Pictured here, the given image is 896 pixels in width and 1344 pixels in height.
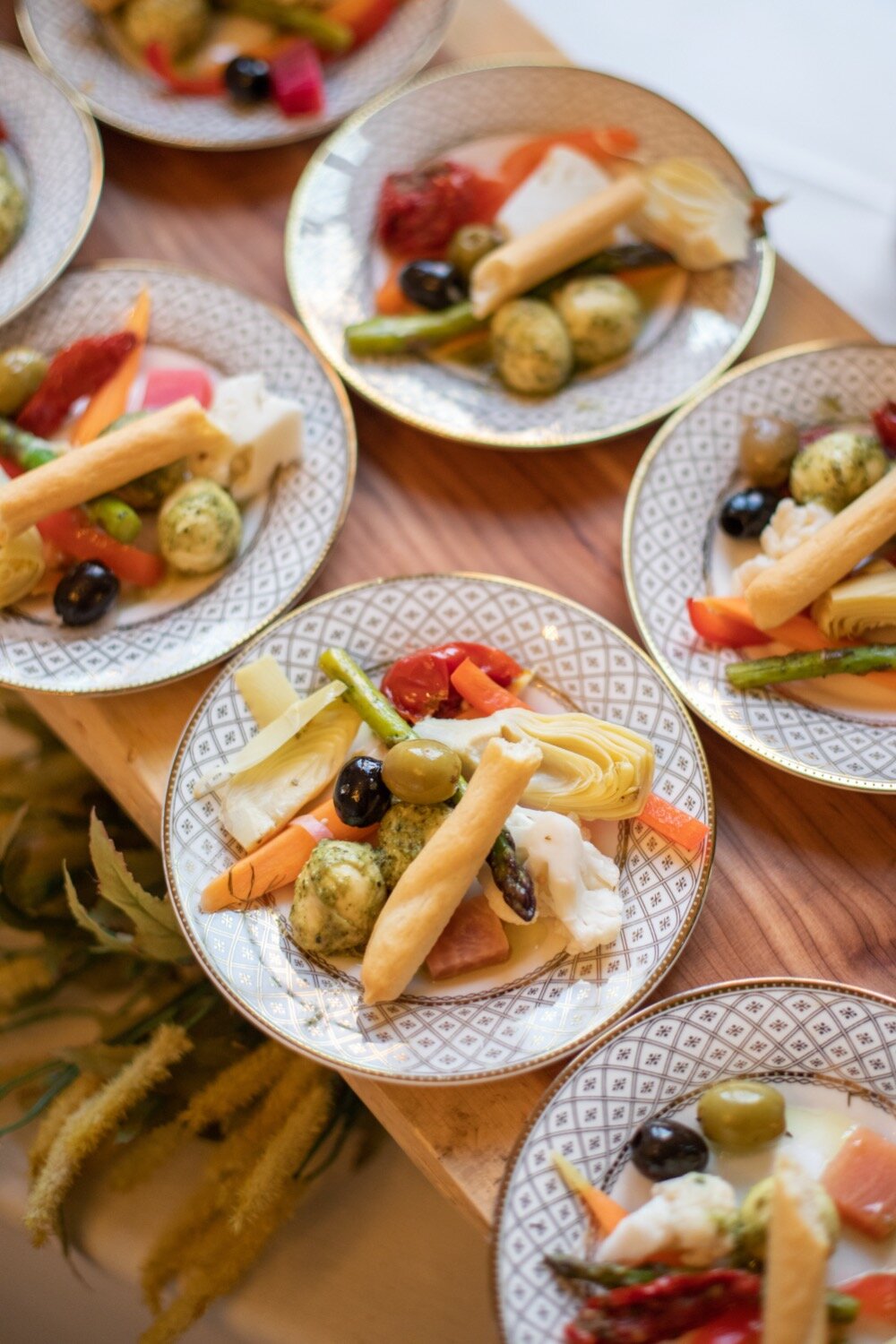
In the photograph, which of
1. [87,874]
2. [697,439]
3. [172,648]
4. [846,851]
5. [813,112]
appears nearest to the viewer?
[846,851]

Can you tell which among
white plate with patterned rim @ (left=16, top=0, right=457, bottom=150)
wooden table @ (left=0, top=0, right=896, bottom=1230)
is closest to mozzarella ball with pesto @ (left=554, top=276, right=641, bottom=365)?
wooden table @ (left=0, top=0, right=896, bottom=1230)

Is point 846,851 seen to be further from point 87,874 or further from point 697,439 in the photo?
point 87,874

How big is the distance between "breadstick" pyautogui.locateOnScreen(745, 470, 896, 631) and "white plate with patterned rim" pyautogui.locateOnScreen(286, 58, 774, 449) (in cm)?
47

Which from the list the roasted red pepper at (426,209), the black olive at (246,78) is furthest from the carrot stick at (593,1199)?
the black olive at (246,78)

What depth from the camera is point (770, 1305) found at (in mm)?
1375

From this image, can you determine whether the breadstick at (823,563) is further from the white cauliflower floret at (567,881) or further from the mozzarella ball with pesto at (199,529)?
the mozzarella ball with pesto at (199,529)

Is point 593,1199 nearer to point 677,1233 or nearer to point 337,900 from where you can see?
point 677,1233

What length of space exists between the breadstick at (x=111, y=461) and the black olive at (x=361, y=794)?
2.43 feet

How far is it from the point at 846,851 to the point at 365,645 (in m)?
0.89

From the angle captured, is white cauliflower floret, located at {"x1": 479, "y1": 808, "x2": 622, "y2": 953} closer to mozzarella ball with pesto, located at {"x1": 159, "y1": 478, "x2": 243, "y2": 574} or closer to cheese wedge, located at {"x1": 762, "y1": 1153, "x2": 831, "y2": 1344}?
cheese wedge, located at {"x1": 762, "y1": 1153, "x2": 831, "y2": 1344}

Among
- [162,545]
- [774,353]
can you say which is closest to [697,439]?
[774,353]

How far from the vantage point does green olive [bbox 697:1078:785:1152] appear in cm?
153

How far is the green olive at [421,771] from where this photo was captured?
175cm

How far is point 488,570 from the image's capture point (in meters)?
2.24
